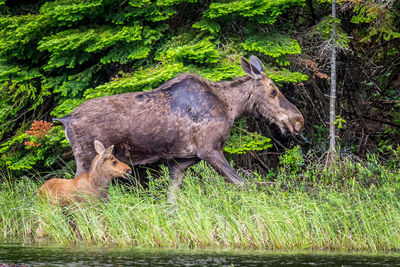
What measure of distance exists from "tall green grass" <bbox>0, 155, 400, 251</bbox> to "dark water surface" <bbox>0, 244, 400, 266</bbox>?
56 cm

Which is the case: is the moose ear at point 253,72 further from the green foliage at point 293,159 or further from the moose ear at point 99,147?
the green foliage at point 293,159

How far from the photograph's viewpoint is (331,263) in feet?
20.2

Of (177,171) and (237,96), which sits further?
(237,96)

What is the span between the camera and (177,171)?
9.23 m

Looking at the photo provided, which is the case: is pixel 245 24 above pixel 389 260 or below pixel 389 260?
above

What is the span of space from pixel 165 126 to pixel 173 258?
276 centimetres

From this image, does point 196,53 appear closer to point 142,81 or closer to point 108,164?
point 142,81

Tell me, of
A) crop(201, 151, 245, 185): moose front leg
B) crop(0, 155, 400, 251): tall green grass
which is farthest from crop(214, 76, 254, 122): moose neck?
crop(0, 155, 400, 251): tall green grass

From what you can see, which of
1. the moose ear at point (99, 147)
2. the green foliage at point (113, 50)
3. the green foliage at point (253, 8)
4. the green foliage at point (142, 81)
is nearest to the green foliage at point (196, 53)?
the green foliage at point (113, 50)

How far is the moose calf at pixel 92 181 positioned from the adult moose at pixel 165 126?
0.88ft

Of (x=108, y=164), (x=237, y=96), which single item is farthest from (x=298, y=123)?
(x=108, y=164)

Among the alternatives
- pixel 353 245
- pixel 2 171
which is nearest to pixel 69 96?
pixel 2 171

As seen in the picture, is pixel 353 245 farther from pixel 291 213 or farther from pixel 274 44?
pixel 274 44

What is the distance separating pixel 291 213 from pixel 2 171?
757 cm
